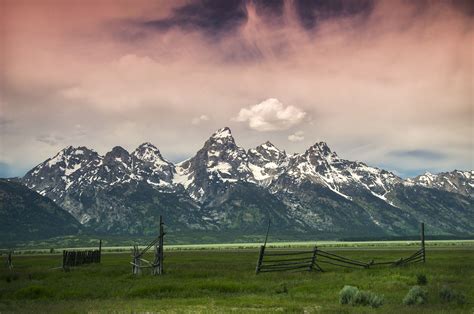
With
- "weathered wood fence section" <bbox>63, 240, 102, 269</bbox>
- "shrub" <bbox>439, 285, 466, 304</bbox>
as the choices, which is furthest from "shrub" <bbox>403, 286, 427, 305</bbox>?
"weathered wood fence section" <bbox>63, 240, 102, 269</bbox>

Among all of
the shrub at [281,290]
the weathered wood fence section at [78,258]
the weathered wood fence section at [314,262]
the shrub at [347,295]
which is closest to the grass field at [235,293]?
the shrub at [281,290]

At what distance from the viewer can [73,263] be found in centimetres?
5741

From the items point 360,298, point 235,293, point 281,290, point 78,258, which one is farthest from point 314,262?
point 78,258

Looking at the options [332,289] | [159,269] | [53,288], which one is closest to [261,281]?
[332,289]

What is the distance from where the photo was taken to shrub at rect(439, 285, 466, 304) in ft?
74.8

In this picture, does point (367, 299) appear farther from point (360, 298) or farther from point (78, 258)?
point (78, 258)

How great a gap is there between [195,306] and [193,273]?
19.1 metres

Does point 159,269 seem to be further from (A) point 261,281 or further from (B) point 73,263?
(B) point 73,263

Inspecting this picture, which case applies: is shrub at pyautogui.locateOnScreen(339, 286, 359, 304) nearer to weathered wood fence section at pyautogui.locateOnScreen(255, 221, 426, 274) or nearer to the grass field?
the grass field

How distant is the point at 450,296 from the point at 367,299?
4332 mm

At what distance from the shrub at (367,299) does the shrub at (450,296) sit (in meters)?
3.35

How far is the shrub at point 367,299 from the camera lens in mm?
21844

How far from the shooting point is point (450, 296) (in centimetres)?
2311

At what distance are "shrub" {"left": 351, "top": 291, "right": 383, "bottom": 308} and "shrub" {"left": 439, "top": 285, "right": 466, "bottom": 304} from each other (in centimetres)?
335
